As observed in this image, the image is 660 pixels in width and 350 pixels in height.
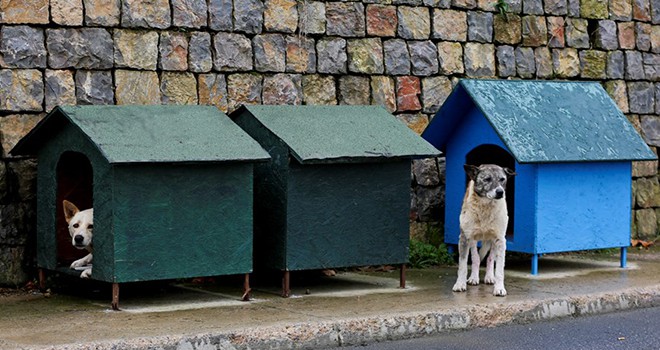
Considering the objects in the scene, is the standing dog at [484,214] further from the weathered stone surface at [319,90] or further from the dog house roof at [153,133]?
the dog house roof at [153,133]

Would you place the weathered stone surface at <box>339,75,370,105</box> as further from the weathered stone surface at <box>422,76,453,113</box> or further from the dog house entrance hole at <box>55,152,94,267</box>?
the dog house entrance hole at <box>55,152,94,267</box>

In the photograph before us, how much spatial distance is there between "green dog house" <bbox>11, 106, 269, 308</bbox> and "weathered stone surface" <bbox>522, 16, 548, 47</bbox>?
4.22 m

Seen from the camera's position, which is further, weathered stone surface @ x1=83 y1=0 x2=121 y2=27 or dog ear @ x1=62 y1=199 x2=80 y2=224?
weathered stone surface @ x1=83 y1=0 x2=121 y2=27

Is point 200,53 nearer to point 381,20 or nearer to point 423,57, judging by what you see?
point 381,20

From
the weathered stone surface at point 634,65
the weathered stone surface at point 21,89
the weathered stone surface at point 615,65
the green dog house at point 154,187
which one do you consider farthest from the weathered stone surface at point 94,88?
the weathered stone surface at point 634,65

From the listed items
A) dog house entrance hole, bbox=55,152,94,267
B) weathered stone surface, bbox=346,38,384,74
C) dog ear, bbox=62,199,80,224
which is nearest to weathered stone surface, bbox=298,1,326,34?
weathered stone surface, bbox=346,38,384,74

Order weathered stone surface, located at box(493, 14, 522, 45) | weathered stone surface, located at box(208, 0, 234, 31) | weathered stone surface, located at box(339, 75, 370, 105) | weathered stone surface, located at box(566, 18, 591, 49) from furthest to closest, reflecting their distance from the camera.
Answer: weathered stone surface, located at box(566, 18, 591, 49), weathered stone surface, located at box(493, 14, 522, 45), weathered stone surface, located at box(339, 75, 370, 105), weathered stone surface, located at box(208, 0, 234, 31)

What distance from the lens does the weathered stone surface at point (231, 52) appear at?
1009 cm

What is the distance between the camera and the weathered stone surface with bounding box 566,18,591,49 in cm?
1239

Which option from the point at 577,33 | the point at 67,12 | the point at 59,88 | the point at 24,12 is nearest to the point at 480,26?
the point at 577,33

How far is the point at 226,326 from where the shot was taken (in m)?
7.62

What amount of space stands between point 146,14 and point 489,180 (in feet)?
9.90

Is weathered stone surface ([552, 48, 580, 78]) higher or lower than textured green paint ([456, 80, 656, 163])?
higher

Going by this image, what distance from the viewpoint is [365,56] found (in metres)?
11.0
